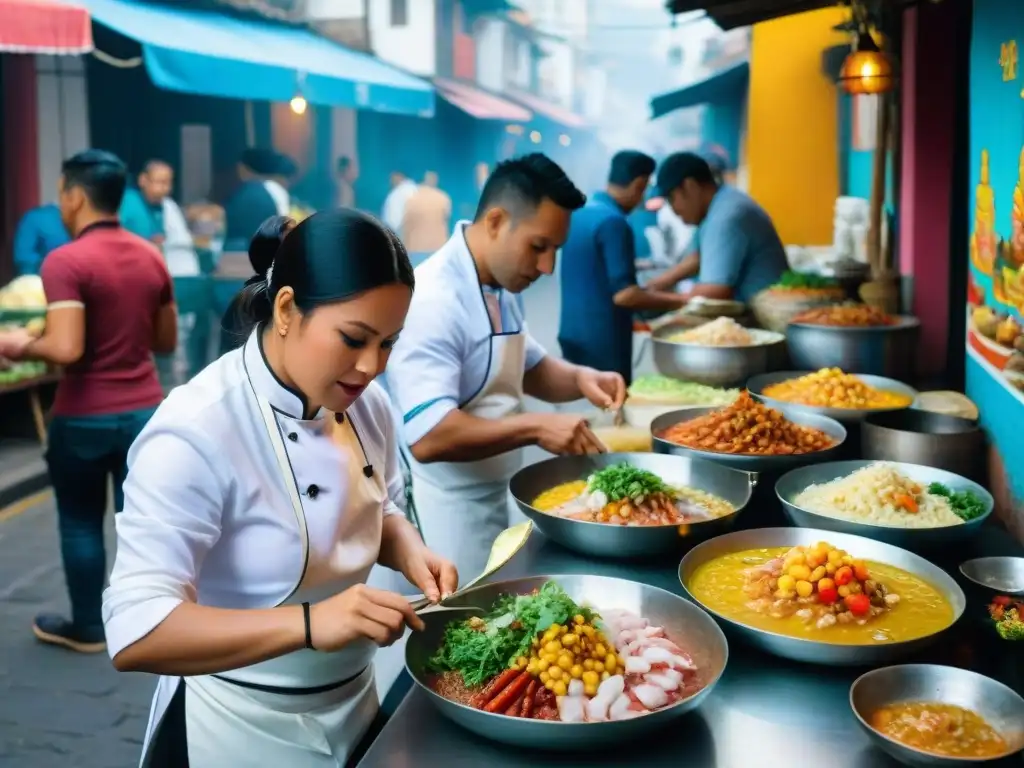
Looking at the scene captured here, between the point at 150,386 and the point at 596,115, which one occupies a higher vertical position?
the point at 596,115

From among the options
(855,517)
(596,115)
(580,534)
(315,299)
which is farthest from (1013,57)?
(596,115)

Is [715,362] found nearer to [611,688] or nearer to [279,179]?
[611,688]

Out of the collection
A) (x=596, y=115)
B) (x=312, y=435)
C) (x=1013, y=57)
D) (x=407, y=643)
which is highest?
(x=596, y=115)

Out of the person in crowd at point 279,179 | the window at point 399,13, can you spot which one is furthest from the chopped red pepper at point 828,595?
the window at point 399,13

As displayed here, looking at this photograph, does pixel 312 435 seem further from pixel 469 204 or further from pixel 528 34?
pixel 528 34

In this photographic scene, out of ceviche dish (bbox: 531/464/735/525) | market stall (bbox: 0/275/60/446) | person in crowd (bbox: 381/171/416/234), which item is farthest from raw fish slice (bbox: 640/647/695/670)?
person in crowd (bbox: 381/171/416/234)

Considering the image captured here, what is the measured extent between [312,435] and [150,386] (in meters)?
2.61

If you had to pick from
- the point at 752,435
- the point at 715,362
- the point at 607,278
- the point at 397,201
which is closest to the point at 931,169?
the point at 607,278

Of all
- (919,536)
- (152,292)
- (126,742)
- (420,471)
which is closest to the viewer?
(919,536)

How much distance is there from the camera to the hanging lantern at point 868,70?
13.4 ft

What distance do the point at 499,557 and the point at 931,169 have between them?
4.37 m

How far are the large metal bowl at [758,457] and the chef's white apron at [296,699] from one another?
125cm

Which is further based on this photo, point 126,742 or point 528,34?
point 528,34

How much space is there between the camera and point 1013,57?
9.73 ft
